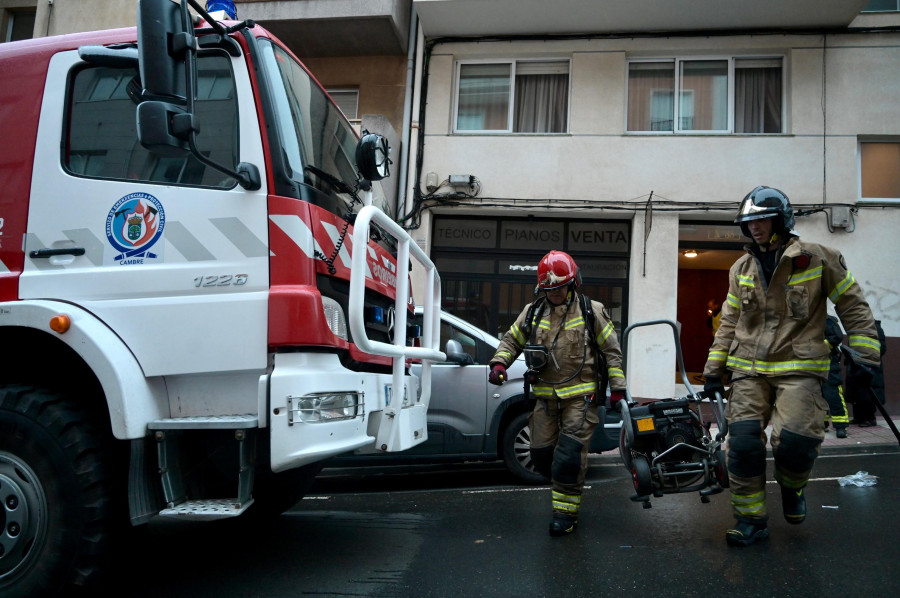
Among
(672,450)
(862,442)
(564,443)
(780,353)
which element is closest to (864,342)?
(780,353)

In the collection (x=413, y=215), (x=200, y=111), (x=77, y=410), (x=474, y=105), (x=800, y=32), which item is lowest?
(x=77, y=410)

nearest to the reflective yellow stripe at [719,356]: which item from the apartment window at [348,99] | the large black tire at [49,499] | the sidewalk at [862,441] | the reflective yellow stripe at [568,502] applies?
the reflective yellow stripe at [568,502]

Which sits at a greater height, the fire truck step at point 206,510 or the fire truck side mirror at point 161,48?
the fire truck side mirror at point 161,48

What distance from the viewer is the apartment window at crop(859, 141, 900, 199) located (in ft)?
35.5

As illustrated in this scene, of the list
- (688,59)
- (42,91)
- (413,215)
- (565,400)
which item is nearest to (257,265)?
(42,91)

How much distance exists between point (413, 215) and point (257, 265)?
27.8ft

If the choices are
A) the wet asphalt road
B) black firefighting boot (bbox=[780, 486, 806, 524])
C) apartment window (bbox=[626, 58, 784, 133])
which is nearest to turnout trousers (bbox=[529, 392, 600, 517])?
the wet asphalt road

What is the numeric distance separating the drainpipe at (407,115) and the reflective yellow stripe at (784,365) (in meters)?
8.02

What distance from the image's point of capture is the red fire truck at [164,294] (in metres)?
2.95

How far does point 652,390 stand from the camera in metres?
10.8

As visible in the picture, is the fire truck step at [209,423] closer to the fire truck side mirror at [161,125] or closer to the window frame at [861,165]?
the fire truck side mirror at [161,125]

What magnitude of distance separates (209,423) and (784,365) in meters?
3.13

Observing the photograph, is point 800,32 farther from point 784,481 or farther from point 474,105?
point 784,481

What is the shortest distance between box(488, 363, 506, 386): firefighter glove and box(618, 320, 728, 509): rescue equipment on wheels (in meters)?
0.78
